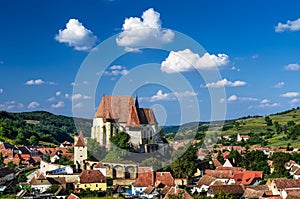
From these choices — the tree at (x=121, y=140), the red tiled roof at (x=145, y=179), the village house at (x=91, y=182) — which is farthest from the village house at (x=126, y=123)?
the village house at (x=91, y=182)

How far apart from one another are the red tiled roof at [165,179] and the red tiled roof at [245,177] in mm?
7307

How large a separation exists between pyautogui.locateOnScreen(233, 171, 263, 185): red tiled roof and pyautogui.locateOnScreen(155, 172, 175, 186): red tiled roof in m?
7.31

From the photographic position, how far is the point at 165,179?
45.9 meters

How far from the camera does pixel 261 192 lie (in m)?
38.8

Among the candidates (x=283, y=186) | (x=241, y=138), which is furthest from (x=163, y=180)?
(x=241, y=138)

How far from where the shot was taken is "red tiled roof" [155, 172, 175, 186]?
45375mm

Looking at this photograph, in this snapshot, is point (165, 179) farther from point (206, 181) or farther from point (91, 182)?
point (91, 182)

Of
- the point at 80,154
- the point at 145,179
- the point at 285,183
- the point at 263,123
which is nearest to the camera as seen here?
the point at 285,183

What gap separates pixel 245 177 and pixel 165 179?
9146 millimetres

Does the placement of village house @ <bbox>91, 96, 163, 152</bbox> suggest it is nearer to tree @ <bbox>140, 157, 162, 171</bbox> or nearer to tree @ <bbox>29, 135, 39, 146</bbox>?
tree @ <bbox>140, 157, 162, 171</bbox>

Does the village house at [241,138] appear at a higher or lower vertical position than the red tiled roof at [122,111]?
lower

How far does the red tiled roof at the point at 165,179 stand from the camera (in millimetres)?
45375

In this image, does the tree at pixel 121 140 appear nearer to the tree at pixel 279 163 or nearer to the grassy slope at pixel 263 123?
the tree at pixel 279 163

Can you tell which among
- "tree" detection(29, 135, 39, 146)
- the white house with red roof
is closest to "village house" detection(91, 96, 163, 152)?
the white house with red roof
